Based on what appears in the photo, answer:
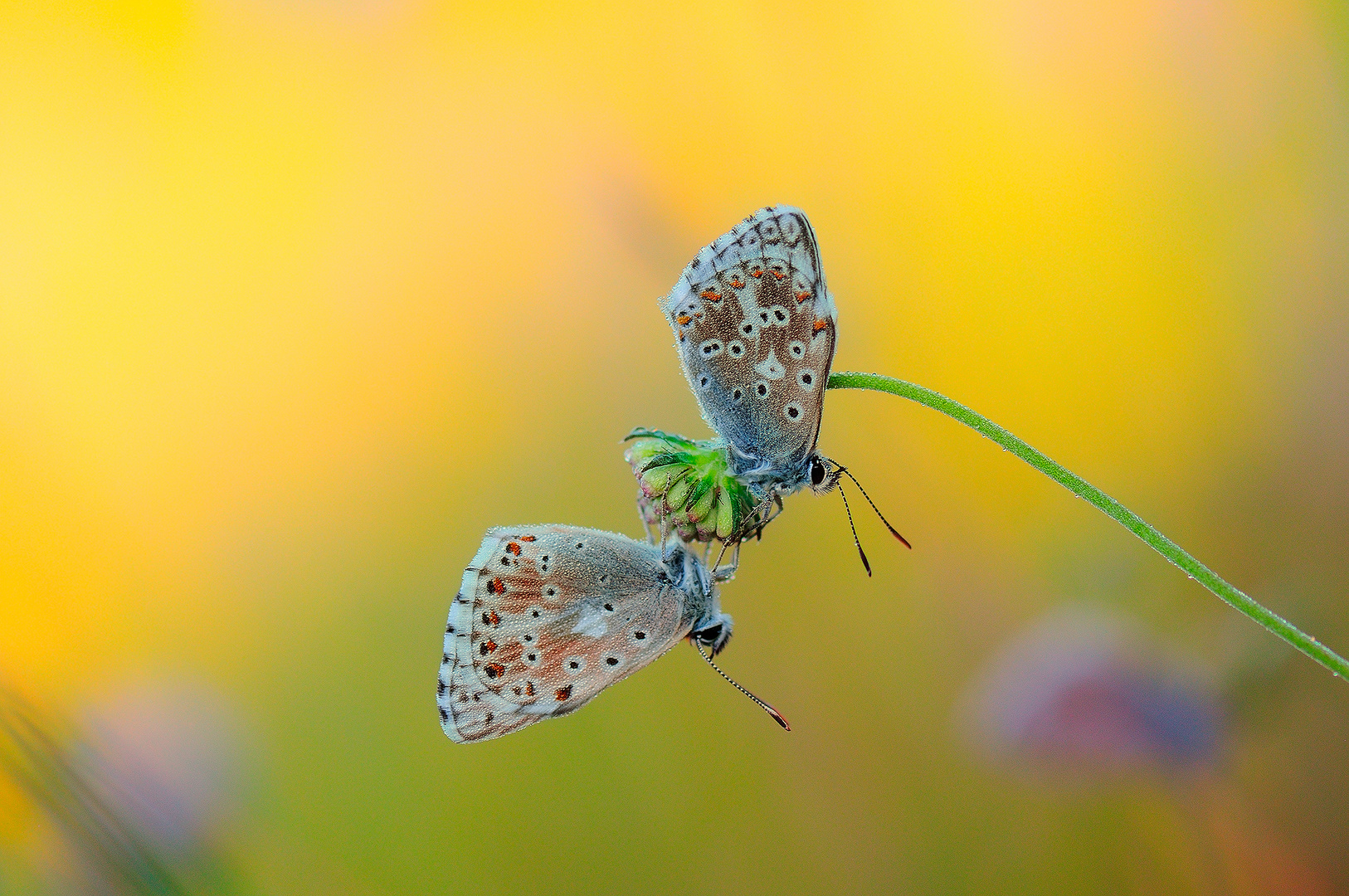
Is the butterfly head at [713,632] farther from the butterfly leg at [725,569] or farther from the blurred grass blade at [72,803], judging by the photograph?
the blurred grass blade at [72,803]

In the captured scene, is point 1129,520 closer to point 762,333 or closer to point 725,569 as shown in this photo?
point 762,333

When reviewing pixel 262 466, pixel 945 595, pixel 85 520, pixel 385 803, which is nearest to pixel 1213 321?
pixel 945 595

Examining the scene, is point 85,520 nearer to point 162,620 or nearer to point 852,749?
point 162,620

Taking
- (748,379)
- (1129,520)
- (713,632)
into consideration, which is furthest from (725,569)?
(1129,520)

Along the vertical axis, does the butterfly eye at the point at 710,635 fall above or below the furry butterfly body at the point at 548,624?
below

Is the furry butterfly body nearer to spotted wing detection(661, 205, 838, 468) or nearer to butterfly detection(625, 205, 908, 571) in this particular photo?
butterfly detection(625, 205, 908, 571)

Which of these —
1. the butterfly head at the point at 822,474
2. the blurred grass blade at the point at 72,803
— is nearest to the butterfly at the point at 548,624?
the butterfly head at the point at 822,474

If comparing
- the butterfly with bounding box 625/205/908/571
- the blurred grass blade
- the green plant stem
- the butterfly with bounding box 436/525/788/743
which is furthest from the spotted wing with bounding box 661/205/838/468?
the blurred grass blade
